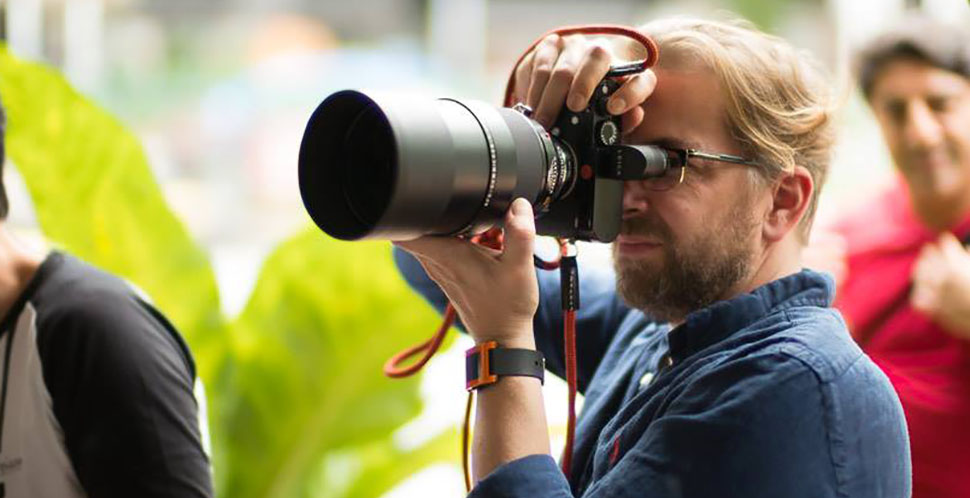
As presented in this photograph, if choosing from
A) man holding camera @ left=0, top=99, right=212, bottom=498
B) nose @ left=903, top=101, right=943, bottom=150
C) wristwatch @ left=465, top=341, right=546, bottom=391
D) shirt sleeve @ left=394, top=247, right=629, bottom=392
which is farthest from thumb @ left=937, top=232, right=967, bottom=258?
man holding camera @ left=0, top=99, right=212, bottom=498

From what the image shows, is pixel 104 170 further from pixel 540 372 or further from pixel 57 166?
pixel 540 372

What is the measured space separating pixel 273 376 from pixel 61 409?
687 millimetres

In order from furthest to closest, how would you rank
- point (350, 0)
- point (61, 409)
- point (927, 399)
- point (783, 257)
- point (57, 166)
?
1. point (350, 0)
2. point (57, 166)
3. point (927, 399)
4. point (61, 409)
5. point (783, 257)

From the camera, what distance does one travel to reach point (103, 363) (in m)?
1.19

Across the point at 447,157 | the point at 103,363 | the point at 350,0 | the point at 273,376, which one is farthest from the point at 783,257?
the point at 350,0

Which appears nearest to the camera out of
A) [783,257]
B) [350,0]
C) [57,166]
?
[783,257]

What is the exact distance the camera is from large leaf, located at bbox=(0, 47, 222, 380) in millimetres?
1678

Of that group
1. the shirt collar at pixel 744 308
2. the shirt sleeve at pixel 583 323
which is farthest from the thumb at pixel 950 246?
the shirt collar at pixel 744 308

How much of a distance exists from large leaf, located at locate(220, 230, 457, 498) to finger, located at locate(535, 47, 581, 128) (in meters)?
0.75

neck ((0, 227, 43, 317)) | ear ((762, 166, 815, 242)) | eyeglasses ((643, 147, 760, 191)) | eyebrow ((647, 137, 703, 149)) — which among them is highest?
eyebrow ((647, 137, 703, 149))

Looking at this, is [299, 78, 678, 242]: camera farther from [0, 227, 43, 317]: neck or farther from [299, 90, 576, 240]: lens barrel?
[0, 227, 43, 317]: neck

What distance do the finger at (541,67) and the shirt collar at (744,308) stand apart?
0.23m

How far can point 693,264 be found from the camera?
1.03m

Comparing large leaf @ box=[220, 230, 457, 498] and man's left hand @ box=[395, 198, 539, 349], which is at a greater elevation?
man's left hand @ box=[395, 198, 539, 349]
